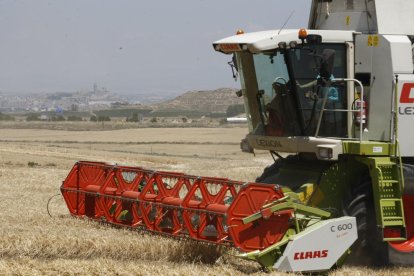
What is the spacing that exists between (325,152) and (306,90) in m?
0.72

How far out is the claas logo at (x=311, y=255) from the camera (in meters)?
7.46

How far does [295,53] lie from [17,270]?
3.68 meters

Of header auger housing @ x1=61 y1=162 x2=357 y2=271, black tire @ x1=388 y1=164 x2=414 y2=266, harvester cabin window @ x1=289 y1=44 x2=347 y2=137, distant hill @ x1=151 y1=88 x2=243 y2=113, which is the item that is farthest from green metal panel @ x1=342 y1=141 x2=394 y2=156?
distant hill @ x1=151 y1=88 x2=243 y2=113

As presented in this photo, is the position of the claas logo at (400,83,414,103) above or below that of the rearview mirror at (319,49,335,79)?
below

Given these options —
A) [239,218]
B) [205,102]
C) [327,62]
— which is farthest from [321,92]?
[205,102]

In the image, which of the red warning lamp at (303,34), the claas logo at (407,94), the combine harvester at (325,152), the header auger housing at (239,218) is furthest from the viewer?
the claas logo at (407,94)

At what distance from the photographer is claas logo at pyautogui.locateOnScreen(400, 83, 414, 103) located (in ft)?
27.4

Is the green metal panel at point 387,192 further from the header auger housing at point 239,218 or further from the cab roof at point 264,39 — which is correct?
the cab roof at point 264,39

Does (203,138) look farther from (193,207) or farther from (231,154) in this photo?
(193,207)

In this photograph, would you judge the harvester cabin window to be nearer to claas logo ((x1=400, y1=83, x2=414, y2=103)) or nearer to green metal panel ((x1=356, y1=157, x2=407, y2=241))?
green metal panel ((x1=356, y1=157, x2=407, y2=241))

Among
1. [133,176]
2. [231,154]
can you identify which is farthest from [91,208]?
[231,154]

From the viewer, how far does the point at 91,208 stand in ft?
32.5

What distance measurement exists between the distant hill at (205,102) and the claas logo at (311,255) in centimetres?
15905

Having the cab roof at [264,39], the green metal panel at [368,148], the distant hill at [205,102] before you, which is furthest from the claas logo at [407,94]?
the distant hill at [205,102]
